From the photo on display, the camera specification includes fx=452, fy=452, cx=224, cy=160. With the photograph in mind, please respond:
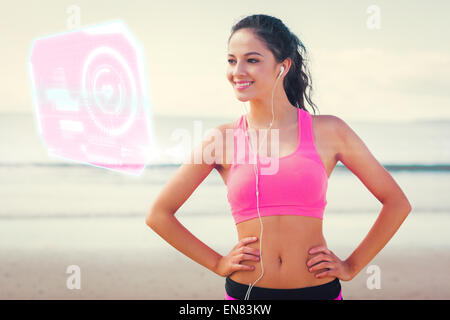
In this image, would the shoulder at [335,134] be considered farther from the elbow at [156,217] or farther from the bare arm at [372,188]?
the elbow at [156,217]

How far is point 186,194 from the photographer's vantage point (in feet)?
6.16

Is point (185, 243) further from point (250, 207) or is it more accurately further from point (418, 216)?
point (418, 216)

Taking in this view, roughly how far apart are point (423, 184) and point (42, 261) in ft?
26.6

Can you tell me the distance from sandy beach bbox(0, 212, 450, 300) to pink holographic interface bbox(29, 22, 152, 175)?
162 centimetres

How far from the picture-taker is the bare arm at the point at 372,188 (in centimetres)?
173

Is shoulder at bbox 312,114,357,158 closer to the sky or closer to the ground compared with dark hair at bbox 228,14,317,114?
closer to the ground

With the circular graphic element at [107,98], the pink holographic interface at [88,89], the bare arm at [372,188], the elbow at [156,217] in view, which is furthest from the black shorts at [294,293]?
the circular graphic element at [107,98]

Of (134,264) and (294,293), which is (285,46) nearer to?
(294,293)

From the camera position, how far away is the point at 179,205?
6.18 ft

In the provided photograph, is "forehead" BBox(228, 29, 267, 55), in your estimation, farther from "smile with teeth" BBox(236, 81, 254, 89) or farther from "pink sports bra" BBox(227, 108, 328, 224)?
"pink sports bra" BBox(227, 108, 328, 224)

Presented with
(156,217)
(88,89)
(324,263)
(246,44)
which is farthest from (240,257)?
(88,89)

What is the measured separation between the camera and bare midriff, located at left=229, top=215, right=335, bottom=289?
165 centimetres

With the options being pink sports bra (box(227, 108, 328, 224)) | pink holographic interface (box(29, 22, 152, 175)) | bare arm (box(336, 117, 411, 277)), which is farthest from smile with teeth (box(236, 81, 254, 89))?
pink holographic interface (box(29, 22, 152, 175))
